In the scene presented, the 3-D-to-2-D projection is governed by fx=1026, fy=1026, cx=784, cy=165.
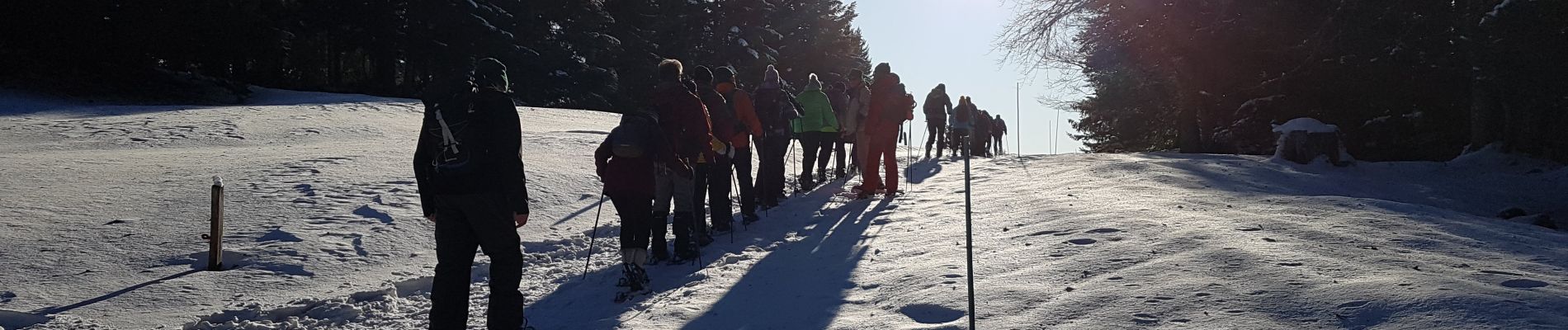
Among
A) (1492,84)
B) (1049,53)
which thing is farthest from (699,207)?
(1049,53)

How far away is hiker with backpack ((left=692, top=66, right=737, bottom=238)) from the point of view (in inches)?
309

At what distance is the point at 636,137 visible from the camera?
20.5ft

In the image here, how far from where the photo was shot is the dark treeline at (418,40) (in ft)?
75.6

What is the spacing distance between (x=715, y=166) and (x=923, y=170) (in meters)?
8.60

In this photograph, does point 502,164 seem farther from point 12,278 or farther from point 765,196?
point 765,196

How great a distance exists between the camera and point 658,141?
6.41m

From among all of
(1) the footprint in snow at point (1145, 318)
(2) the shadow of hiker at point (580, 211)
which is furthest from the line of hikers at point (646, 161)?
(2) the shadow of hiker at point (580, 211)

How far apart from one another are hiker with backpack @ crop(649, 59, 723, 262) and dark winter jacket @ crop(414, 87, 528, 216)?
192 centimetres

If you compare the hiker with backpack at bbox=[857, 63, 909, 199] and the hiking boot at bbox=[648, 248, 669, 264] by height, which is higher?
the hiker with backpack at bbox=[857, 63, 909, 199]

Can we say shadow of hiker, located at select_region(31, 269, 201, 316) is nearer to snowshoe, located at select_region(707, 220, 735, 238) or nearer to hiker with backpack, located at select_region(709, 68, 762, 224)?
hiker with backpack, located at select_region(709, 68, 762, 224)

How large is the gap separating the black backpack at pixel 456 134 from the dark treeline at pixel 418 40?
35.0 feet

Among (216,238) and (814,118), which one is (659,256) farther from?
(814,118)

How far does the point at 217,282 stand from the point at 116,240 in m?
1.69

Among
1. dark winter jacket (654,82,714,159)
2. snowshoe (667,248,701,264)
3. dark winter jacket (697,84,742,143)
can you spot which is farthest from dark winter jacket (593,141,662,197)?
dark winter jacket (697,84,742,143)
